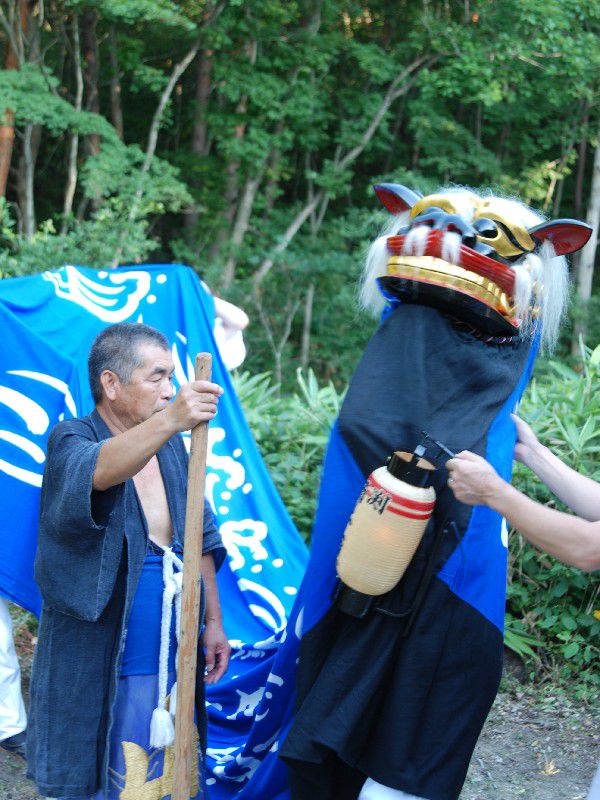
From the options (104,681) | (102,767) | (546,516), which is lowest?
(102,767)

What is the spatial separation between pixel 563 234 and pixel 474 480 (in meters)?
0.81

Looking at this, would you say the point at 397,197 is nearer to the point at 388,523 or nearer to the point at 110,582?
the point at 388,523

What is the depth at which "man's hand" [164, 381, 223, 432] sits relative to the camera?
2188mm

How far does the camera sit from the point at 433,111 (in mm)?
13234

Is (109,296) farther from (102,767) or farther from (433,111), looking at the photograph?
(433,111)

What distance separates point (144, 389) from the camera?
8.23 feet

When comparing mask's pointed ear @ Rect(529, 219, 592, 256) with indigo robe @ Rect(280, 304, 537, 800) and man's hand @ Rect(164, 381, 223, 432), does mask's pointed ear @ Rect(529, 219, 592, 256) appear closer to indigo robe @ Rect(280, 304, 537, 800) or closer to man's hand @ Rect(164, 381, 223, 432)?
indigo robe @ Rect(280, 304, 537, 800)

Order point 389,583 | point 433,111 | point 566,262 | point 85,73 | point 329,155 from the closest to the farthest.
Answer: point 389,583, point 566,262, point 85,73, point 433,111, point 329,155

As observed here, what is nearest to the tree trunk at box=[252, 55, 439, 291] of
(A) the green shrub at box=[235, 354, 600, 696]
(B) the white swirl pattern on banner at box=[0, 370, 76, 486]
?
(A) the green shrub at box=[235, 354, 600, 696]

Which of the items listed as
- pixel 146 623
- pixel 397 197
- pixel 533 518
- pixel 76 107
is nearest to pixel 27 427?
pixel 146 623

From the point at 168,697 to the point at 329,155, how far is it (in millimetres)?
13297

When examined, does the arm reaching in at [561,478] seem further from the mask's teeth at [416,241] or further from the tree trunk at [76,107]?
the tree trunk at [76,107]

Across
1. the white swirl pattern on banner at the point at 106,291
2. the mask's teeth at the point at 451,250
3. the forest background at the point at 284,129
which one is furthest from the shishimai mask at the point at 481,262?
the forest background at the point at 284,129

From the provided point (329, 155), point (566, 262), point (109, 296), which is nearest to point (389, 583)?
point (566, 262)
